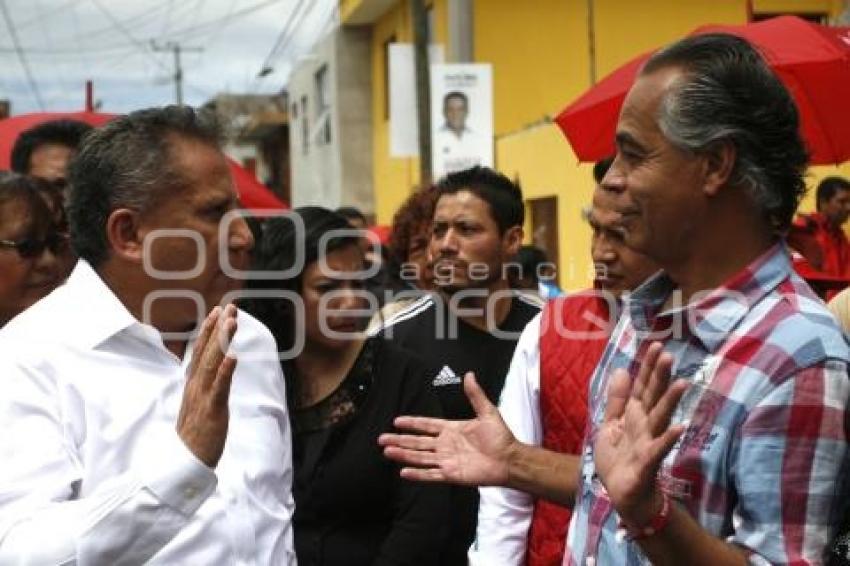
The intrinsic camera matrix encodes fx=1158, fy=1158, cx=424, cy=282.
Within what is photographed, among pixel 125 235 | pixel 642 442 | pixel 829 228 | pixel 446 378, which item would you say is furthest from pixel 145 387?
pixel 829 228

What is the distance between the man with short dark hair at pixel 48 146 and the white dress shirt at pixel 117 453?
7.74 feet

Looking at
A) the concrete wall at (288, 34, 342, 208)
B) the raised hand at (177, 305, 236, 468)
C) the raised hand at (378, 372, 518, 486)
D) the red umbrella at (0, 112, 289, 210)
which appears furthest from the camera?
the concrete wall at (288, 34, 342, 208)

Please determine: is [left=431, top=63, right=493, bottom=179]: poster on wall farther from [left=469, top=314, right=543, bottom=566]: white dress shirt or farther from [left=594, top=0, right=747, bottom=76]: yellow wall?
[left=594, top=0, right=747, bottom=76]: yellow wall

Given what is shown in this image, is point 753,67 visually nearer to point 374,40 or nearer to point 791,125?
point 791,125

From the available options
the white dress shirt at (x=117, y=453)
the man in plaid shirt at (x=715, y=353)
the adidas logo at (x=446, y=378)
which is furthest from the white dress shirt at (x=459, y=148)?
the man in plaid shirt at (x=715, y=353)

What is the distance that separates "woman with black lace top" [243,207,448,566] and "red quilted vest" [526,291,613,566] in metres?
0.38

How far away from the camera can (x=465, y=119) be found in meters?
9.47

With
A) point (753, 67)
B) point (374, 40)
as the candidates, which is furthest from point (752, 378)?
point (374, 40)

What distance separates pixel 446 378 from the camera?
4.43 m

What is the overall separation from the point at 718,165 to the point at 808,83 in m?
2.38

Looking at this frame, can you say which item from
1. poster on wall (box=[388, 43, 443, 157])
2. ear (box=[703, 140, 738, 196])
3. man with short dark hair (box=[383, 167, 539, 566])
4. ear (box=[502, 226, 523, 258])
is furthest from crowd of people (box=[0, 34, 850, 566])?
poster on wall (box=[388, 43, 443, 157])

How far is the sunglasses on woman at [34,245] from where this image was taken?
3727mm

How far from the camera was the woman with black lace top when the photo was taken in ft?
Answer: 11.9

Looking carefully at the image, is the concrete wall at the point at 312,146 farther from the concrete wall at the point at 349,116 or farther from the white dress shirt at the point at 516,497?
the white dress shirt at the point at 516,497
